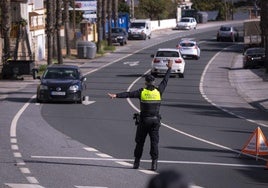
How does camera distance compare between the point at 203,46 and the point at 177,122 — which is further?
the point at 203,46

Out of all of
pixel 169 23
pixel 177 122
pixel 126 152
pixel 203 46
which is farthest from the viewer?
pixel 169 23

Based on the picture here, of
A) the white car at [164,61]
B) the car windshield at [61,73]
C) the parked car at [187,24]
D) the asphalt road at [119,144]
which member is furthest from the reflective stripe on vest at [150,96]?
the parked car at [187,24]

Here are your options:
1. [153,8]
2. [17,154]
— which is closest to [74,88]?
[17,154]

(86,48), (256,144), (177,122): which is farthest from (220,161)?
(86,48)

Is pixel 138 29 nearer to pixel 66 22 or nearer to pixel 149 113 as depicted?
pixel 66 22

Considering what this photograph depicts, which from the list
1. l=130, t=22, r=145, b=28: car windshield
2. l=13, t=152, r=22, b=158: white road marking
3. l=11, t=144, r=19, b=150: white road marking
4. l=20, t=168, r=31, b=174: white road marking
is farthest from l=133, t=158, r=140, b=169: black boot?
l=130, t=22, r=145, b=28: car windshield

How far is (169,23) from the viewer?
116 metres

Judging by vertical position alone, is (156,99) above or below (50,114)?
above

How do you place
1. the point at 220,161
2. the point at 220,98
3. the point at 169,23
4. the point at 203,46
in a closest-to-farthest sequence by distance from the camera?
the point at 220,161
the point at 220,98
the point at 203,46
the point at 169,23

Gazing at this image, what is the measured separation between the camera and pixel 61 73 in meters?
31.3

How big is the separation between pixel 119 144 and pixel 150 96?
14.4 feet

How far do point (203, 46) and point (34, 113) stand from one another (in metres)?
54.2

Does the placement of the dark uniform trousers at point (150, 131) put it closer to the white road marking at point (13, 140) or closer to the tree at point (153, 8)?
the white road marking at point (13, 140)

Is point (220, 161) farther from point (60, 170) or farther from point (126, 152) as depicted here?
point (60, 170)
